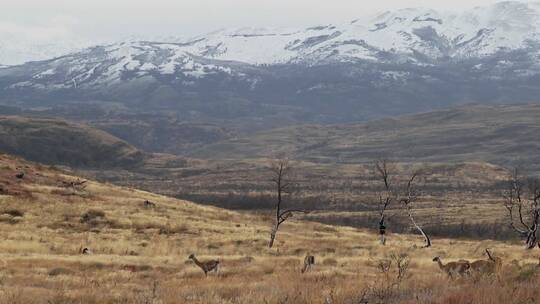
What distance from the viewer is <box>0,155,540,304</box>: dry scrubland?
568 inches

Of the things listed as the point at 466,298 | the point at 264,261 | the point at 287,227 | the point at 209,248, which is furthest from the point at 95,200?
the point at 466,298

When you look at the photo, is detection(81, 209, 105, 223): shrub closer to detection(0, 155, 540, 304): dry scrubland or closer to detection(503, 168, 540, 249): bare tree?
detection(0, 155, 540, 304): dry scrubland

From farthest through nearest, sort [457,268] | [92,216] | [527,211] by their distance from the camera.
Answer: [527,211] < [92,216] < [457,268]

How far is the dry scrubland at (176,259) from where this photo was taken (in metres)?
14.4

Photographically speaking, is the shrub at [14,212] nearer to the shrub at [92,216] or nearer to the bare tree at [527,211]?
the shrub at [92,216]

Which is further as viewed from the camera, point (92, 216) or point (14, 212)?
point (92, 216)

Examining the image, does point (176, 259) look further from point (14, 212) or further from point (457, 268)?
point (14, 212)

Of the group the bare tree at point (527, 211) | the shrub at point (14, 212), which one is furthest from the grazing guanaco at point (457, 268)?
the shrub at point (14, 212)

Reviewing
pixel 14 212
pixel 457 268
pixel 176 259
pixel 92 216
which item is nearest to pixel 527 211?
pixel 92 216

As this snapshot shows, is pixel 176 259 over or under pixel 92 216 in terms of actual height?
over

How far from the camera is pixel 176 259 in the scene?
32.9 metres

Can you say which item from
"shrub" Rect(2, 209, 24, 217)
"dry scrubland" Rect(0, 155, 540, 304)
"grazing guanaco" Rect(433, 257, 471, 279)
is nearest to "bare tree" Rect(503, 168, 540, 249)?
"dry scrubland" Rect(0, 155, 540, 304)

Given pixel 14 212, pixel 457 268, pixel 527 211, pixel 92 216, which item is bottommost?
pixel 527 211

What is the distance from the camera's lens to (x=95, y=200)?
215 feet
